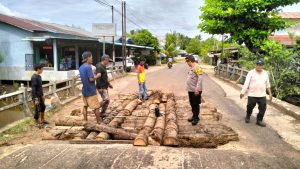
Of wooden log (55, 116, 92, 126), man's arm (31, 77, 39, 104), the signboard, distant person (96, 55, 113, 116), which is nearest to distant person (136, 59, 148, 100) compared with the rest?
distant person (96, 55, 113, 116)

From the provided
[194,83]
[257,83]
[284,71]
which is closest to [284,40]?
[284,71]

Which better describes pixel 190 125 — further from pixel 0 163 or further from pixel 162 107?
pixel 0 163

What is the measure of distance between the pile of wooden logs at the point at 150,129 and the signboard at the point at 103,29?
1955cm

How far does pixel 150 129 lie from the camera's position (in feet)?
23.3

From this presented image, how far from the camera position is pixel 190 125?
7.62m

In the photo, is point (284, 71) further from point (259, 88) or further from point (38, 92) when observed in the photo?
point (38, 92)

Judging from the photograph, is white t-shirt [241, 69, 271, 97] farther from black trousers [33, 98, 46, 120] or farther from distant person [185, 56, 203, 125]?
black trousers [33, 98, 46, 120]

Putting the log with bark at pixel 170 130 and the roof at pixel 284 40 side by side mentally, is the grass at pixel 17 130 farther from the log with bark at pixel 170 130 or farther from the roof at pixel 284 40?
the roof at pixel 284 40

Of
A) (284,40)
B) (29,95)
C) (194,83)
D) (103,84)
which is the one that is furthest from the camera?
(284,40)

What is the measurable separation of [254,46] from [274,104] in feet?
53.1

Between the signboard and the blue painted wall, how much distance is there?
5662 mm

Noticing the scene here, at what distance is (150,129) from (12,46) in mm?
21773

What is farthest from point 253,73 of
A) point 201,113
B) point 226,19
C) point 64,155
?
point 226,19

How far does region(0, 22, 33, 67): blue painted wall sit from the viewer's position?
25.3 metres
